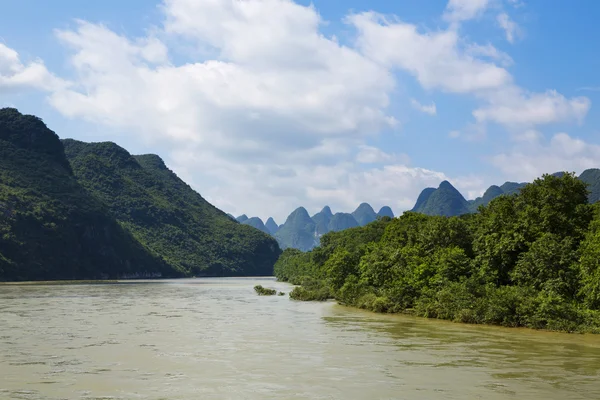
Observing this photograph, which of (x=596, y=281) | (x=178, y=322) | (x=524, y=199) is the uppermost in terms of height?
(x=524, y=199)

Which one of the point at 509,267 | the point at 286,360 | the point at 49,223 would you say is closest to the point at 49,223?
the point at 49,223

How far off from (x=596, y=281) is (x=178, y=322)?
27488 millimetres

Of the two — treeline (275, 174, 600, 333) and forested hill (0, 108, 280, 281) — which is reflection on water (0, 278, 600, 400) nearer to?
treeline (275, 174, 600, 333)

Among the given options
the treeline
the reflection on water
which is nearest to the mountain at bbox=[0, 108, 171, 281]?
the treeline

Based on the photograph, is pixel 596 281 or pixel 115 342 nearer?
pixel 115 342

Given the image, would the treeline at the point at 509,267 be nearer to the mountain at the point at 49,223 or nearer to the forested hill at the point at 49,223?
the mountain at the point at 49,223

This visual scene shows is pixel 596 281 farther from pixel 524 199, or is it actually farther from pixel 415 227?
pixel 415 227

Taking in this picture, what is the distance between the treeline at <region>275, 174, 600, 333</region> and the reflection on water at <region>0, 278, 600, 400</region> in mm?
1924

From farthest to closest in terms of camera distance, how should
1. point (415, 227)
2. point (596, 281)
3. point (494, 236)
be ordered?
point (415, 227) → point (494, 236) → point (596, 281)

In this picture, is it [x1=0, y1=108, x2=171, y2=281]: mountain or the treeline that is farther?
[x1=0, y1=108, x2=171, y2=281]: mountain

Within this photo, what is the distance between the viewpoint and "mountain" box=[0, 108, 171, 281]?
140625 millimetres

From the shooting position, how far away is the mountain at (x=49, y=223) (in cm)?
14062

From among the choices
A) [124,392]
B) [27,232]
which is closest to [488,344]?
[124,392]

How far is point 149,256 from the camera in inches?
7662
